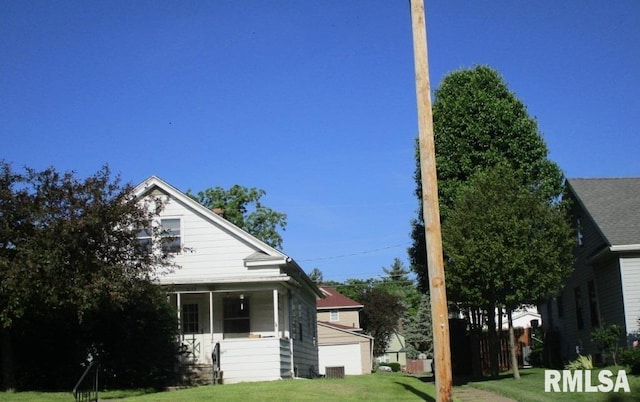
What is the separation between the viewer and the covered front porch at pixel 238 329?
77.4ft

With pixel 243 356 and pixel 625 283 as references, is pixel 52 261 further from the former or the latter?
pixel 625 283

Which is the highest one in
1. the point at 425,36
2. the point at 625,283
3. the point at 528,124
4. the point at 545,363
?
the point at 528,124

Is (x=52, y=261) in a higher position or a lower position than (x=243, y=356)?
higher

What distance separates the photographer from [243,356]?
77.9 ft

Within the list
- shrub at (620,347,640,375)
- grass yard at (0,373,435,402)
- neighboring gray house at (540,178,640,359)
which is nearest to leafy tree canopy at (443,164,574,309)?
neighboring gray house at (540,178,640,359)

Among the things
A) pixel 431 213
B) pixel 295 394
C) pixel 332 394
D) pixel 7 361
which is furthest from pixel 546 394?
pixel 7 361

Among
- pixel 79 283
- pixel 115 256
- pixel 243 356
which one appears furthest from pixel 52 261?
pixel 243 356

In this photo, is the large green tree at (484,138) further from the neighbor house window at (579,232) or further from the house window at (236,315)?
the house window at (236,315)

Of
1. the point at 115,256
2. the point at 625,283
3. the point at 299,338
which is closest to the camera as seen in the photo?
the point at 115,256

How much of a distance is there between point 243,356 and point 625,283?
12.1 meters

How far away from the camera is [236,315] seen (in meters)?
25.9

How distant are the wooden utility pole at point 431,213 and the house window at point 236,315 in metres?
15.0

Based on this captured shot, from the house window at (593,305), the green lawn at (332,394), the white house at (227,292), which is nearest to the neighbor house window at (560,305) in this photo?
the house window at (593,305)

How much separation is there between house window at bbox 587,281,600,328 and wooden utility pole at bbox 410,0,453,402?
16.3 metres
